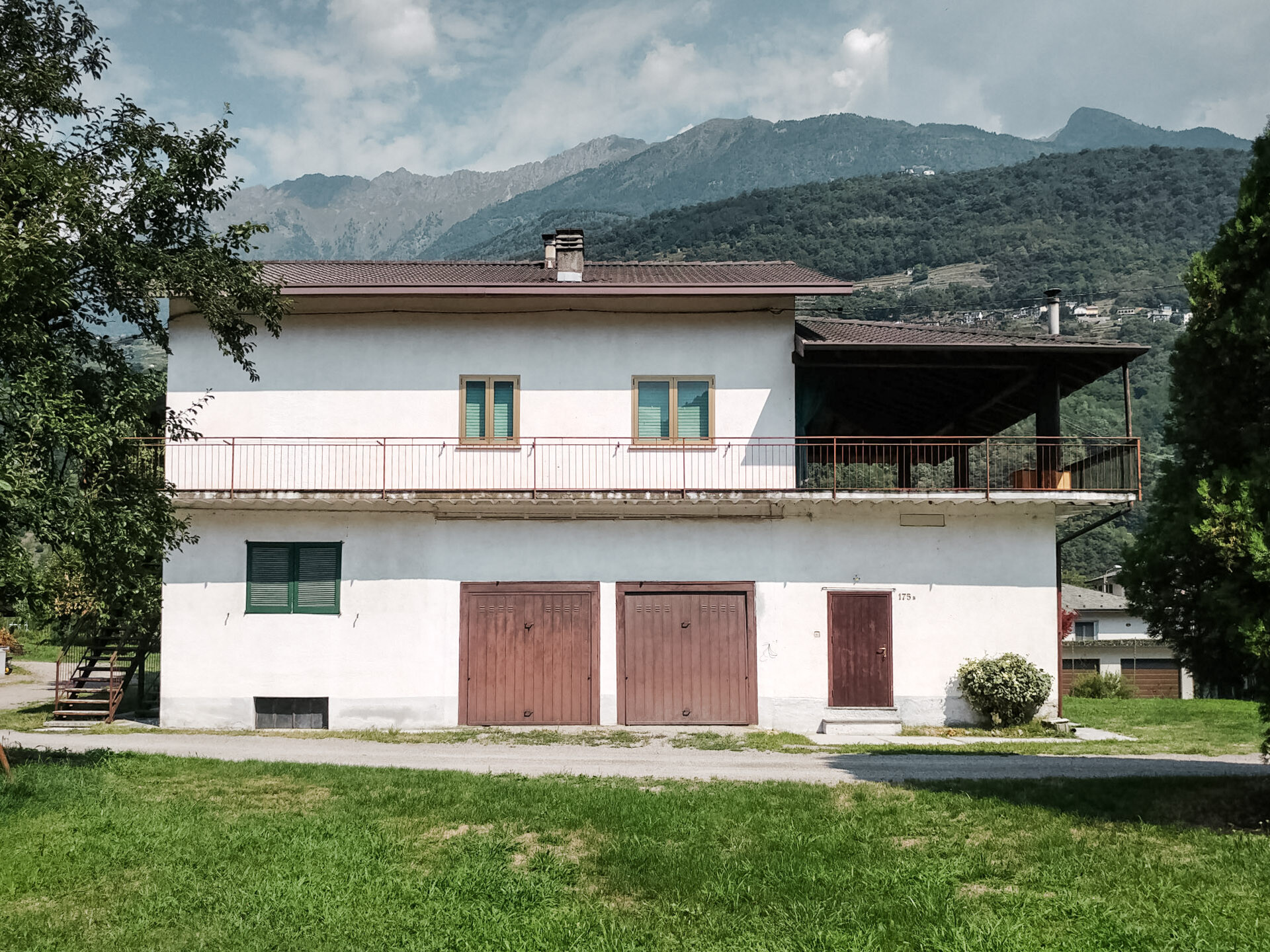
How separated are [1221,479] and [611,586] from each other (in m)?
11.4

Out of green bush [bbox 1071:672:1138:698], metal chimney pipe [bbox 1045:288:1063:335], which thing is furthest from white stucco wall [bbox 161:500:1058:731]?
green bush [bbox 1071:672:1138:698]

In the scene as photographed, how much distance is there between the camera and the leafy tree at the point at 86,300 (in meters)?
10.8

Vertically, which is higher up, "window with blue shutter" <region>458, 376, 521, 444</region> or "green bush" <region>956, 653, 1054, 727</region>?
"window with blue shutter" <region>458, 376, 521, 444</region>

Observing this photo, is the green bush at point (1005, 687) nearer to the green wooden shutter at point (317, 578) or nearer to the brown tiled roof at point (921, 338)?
the brown tiled roof at point (921, 338)

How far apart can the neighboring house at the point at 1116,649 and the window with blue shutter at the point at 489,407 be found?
2878 centimetres

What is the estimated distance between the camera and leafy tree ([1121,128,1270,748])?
9.27 metres

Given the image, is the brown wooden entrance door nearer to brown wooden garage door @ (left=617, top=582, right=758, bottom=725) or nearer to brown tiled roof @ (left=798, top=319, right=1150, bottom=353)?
brown wooden garage door @ (left=617, top=582, right=758, bottom=725)

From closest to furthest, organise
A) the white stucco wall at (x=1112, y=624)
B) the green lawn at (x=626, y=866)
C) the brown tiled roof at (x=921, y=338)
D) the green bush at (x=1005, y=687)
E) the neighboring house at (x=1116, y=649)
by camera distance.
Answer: the green lawn at (x=626, y=866) → the green bush at (x=1005, y=687) → the brown tiled roof at (x=921, y=338) → the neighboring house at (x=1116, y=649) → the white stucco wall at (x=1112, y=624)

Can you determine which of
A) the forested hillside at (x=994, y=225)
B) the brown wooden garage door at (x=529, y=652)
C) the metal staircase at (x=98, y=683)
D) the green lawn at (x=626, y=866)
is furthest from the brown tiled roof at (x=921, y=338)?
the forested hillside at (x=994, y=225)

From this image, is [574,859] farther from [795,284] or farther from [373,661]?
[795,284]

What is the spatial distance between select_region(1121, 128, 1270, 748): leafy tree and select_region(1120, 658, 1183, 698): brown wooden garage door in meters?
32.6

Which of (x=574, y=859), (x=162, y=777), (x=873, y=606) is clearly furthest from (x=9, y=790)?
(x=873, y=606)

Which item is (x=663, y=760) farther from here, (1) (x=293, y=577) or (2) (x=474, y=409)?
(1) (x=293, y=577)

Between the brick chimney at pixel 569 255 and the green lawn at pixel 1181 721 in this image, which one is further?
the brick chimney at pixel 569 255
